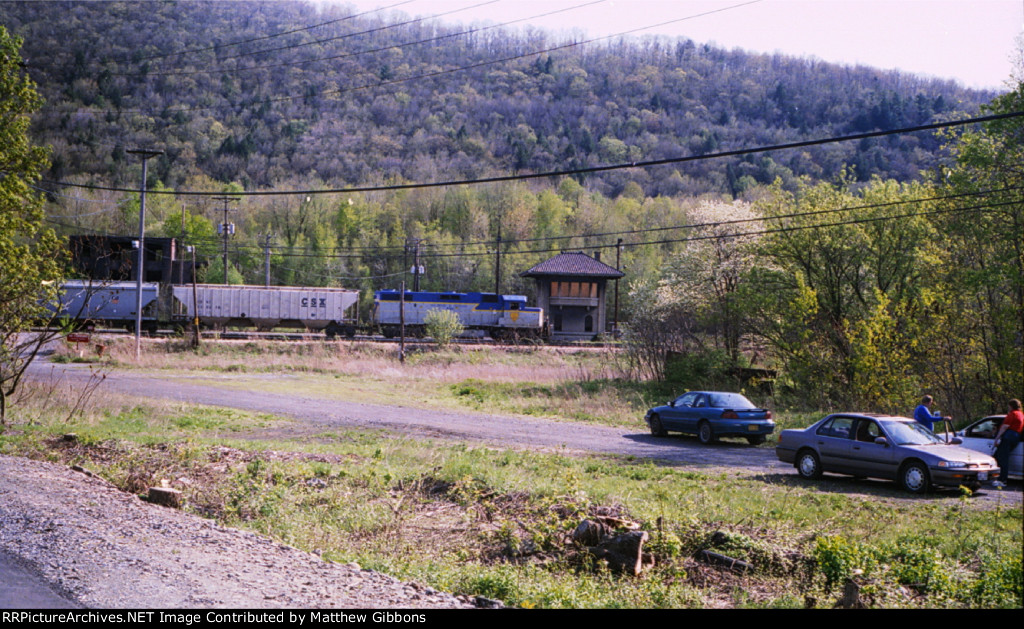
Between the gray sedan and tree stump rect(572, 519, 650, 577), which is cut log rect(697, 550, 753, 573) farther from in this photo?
the gray sedan

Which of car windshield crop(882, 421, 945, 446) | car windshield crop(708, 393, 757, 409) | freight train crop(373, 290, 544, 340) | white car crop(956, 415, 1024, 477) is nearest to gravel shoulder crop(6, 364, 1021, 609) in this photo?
white car crop(956, 415, 1024, 477)

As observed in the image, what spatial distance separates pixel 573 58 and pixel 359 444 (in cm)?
17667

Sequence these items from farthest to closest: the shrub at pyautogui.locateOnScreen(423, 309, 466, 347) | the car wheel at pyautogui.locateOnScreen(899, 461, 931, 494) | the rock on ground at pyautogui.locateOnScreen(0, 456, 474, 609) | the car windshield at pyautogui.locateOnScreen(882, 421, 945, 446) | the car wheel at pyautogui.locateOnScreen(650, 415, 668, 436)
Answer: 1. the shrub at pyautogui.locateOnScreen(423, 309, 466, 347)
2. the car wheel at pyautogui.locateOnScreen(650, 415, 668, 436)
3. the car windshield at pyautogui.locateOnScreen(882, 421, 945, 446)
4. the car wheel at pyautogui.locateOnScreen(899, 461, 931, 494)
5. the rock on ground at pyautogui.locateOnScreen(0, 456, 474, 609)

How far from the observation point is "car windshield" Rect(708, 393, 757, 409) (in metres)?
21.6

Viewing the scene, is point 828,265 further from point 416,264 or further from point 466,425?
point 416,264

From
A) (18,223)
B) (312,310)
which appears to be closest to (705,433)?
(18,223)

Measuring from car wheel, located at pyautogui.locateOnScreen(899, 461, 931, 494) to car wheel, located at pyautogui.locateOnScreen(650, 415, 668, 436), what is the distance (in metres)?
9.78

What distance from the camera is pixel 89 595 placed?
20.9ft

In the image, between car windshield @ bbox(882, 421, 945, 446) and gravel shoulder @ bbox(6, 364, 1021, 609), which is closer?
gravel shoulder @ bbox(6, 364, 1021, 609)

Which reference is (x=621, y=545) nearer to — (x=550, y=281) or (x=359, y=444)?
(x=359, y=444)

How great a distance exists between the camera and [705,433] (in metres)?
21.6

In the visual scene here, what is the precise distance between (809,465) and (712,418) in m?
6.33

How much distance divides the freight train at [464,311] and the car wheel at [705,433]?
→ 137ft
